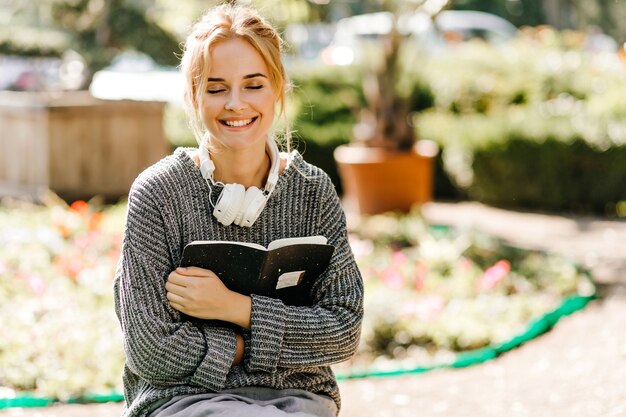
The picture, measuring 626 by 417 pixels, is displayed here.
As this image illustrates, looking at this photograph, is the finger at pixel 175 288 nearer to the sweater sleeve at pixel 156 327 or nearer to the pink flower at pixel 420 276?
the sweater sleeve at pixel 156 327

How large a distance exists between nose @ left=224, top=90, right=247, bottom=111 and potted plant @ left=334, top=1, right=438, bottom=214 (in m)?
7.44

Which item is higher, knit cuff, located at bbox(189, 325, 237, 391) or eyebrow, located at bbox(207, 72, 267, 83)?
eyebrow, located at bbox(207, 72, 267, 83)

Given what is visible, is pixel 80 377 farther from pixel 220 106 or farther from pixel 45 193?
pixel 45 193

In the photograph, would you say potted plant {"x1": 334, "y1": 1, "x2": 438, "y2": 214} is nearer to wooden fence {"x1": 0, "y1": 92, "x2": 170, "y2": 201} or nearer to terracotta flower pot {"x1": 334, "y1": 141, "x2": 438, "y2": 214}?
terracotta flower pot {"x1": 334, "y1": 141, "x2": 438, "y2": 214}

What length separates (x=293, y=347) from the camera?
246cm

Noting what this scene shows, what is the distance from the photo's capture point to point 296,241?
2.41m

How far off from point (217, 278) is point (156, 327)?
0.61 feet

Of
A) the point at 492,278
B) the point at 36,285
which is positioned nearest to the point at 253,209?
the point at 36,285

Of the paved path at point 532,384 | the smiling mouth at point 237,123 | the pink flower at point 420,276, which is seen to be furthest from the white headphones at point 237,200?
the pink flower at point 420,276

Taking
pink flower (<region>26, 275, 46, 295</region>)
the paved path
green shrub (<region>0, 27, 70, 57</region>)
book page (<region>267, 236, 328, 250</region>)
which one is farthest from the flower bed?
green shrub (<region>0, 27, 70, 57</region>)

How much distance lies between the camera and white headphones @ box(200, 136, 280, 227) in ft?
7.95

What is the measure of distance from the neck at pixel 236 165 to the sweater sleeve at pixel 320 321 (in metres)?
0.20

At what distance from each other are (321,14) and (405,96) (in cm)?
231

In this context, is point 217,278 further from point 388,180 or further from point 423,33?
point 423,33
